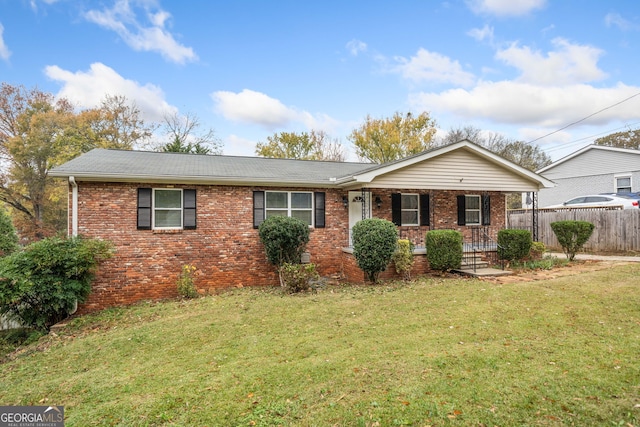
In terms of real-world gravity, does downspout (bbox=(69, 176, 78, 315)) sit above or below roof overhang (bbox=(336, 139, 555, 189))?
below

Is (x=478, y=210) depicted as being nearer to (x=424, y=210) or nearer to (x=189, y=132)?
(x=424, y=210)

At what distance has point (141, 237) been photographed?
9.15m

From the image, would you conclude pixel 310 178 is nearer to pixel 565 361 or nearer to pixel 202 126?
pixel 565 361

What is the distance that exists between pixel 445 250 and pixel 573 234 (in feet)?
16.2

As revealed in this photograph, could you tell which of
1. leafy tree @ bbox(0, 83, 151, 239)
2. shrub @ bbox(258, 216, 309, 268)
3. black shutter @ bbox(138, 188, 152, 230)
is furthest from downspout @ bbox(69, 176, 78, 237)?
leafy tree @ bbox(0, 83, 151, 239)

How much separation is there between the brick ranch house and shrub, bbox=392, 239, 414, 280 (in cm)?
48

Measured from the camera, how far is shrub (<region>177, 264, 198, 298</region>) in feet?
29.3

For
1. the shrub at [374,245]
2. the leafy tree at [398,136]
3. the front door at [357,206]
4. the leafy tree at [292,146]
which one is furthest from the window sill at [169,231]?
the leafy tree at [398,136]

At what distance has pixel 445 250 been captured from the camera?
32.0 feet

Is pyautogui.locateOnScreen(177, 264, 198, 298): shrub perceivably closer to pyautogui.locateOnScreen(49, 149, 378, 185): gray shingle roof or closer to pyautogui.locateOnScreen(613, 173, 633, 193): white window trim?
pyautogui.locateOnScreen(49, 149, 378, 185): gray shingle roof

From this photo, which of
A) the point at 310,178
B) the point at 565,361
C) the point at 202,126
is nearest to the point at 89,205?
the point at 310,178

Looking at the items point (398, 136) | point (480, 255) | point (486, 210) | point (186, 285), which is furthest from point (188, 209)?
point (398, 136)

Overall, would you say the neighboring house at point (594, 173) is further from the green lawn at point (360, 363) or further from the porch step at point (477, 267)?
the green lawn at point (360, 363)

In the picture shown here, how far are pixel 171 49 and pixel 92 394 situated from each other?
14.9 meters
